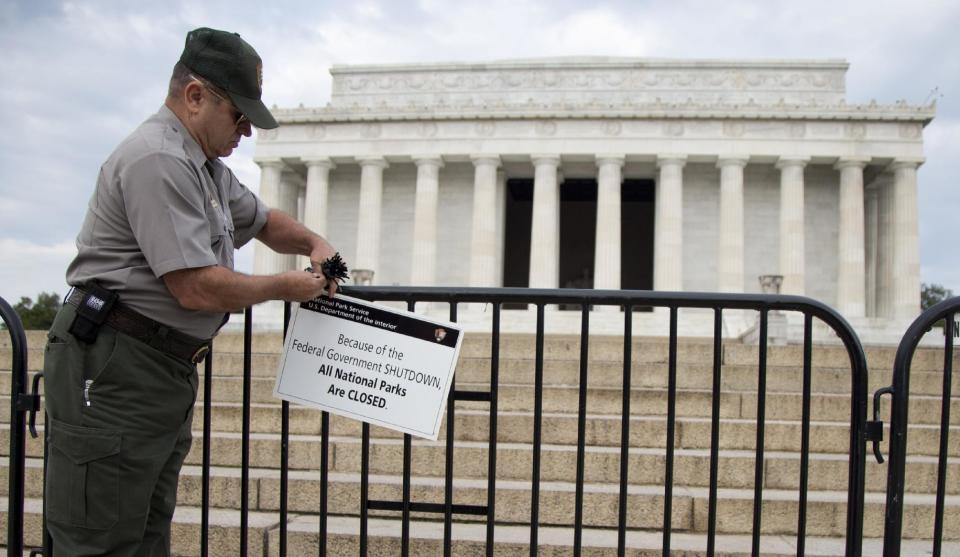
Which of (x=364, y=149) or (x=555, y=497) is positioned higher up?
(x=364, y=149)

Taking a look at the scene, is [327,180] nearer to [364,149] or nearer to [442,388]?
[364,149]

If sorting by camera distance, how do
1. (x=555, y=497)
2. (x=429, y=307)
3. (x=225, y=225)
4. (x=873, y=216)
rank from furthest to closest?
1. (x=873, y=216)
2. (x=429, y=307)
3. (x=555, y=497)
4. (x=225, y=225)

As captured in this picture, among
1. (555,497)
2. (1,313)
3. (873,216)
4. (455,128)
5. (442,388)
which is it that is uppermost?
(455,128)

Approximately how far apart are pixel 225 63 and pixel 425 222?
111ft

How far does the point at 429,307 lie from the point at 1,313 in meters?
27.4

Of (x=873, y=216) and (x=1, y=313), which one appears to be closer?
(x=1, y=313)

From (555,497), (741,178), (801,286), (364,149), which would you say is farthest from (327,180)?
(555,497)

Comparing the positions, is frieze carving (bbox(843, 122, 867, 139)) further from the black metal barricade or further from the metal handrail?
the metal handrail

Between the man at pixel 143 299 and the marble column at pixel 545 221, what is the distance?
3228 centimetres

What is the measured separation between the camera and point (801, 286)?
34.6m

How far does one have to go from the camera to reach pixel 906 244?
35094mm

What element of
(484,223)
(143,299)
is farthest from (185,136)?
(484,223)

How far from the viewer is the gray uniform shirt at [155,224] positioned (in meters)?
2.98

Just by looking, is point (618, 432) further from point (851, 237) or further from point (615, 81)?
point (615, 81)
